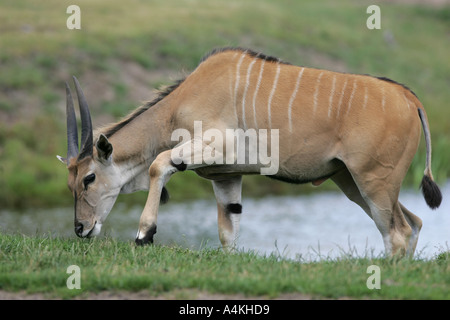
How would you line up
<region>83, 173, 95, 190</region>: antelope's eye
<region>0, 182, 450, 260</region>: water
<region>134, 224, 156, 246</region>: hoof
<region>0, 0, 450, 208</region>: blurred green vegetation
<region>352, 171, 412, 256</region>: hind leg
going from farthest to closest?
<region>0, 0, 450, 208</region>: blurred green vegetation → <region>0, 182, 450, 260</region>: water → <region>83, 173, 95, 190</region>: antelope's eye → <region>352, 171, 412, 256</region>: hind leg → <region>134, 224, 156, 246</region>: hoof

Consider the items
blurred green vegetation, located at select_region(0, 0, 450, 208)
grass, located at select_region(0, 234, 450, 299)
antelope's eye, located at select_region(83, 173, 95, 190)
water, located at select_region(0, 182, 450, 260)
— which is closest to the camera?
grass, located at select_region(0, 234, 450, 299)

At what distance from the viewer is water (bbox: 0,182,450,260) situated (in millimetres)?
11953

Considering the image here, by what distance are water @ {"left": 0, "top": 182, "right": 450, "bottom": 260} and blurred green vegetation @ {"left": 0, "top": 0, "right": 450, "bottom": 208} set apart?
1025mm

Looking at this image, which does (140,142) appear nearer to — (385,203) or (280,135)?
A: (280,135)

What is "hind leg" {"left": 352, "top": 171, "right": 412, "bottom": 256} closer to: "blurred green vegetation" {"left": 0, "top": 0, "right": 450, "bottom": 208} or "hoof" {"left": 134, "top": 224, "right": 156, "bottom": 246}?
"hoof" {"left": 134, "top": 224, "right": 156, "bottom": 246}

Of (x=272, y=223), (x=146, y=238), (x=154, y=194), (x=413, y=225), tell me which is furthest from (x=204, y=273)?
(x=272, y=223)

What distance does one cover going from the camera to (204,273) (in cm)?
514

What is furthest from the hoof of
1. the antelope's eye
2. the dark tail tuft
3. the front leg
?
the dark tail tuft

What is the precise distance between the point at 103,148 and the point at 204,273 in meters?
2.01

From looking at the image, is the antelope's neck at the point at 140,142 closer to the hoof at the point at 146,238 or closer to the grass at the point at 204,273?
the hoof at the point at 146,238

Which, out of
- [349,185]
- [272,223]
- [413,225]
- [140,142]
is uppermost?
[140,142]

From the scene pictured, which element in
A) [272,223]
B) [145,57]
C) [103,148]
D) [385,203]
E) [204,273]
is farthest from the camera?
[145,57]

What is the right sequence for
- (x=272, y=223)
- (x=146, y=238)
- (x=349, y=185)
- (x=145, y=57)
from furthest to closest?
1. (x=145, y=57)
2. (x=272, y=223)
3. (x=349, y=185)
4. (x=146, y=238)

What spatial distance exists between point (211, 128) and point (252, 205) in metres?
8.78
